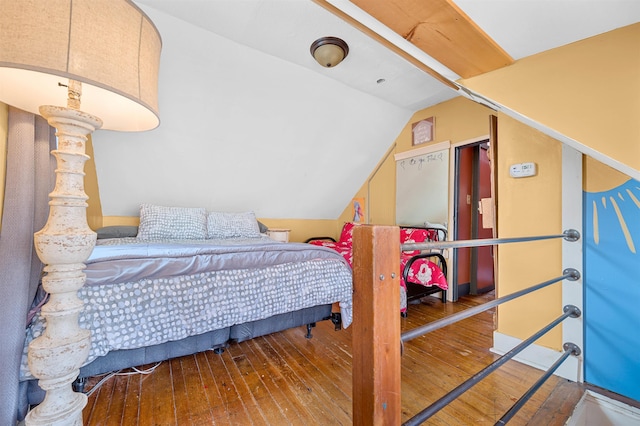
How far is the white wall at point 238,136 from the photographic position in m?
2.34

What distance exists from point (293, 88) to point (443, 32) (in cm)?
228

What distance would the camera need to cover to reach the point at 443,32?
69 cm

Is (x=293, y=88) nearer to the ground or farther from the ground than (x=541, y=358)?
farther from the ground

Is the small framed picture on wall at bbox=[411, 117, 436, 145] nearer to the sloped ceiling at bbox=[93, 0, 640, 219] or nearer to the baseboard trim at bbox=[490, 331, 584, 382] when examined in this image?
the sloped ceiling at bbox=[93, 0, 640, 219]

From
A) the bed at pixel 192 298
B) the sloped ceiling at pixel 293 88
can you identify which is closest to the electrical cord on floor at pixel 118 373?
the bed at pixel 192 298

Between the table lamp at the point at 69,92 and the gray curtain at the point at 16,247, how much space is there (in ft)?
0.41

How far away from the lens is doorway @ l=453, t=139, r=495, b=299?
10.2 feet

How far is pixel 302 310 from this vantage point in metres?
1.90

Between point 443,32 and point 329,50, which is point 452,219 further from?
point 443,32

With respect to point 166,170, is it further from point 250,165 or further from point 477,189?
point 477,189

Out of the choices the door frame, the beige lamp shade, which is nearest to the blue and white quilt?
the beige lamp shade

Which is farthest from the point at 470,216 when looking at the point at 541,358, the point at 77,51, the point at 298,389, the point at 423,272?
the point at 77,51

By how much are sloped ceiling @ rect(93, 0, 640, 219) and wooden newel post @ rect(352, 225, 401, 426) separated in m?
0.57

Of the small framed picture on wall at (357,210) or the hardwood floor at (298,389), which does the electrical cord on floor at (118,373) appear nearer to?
Result: the hardwood floor at (298,389)
